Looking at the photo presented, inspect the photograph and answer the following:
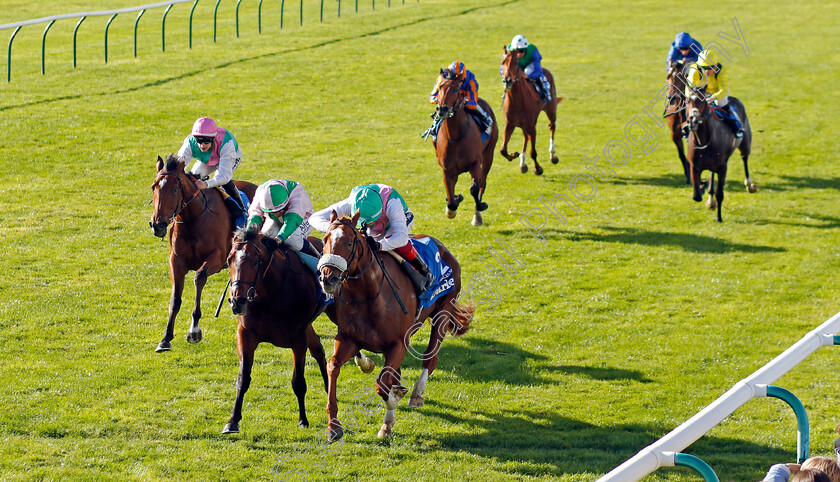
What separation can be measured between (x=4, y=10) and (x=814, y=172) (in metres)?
23.9

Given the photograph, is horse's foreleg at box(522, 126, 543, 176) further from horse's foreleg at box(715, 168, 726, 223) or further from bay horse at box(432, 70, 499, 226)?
horse's foreleg at box(715, 168, 726, 223)

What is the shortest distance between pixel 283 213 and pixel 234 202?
2.09 m

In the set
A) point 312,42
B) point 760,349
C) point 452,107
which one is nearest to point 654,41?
point 312,42

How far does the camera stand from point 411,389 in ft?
28.4

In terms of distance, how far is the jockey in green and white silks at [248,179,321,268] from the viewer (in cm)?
768

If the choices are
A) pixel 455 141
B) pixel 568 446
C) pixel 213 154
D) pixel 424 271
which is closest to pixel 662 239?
pixel 455 141

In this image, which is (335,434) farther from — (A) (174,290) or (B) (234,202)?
(B) (234,202)

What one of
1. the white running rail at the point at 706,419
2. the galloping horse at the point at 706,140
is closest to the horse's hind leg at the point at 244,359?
the white running rail at the point at 706,419

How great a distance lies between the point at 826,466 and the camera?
13.3 ft

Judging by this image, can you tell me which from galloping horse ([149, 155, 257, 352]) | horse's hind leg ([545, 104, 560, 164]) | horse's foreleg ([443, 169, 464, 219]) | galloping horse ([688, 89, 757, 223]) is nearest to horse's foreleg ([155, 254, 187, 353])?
galloping horse ([149, 155, 257, 352])

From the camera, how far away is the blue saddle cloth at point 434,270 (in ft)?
26.0

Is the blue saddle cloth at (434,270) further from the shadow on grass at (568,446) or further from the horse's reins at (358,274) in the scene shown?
the shadow on grass at (568,446)

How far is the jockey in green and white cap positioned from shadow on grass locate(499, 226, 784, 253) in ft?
19.8

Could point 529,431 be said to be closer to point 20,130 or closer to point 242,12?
point 20,130
